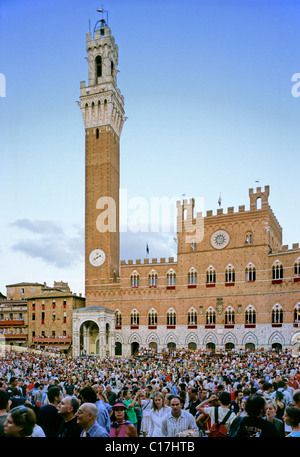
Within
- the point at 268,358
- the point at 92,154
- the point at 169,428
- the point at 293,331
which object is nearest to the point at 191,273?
the point at 293,331

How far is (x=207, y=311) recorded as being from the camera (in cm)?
4712

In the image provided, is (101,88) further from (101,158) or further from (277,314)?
(277,314)

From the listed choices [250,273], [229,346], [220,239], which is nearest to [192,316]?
[229,346]

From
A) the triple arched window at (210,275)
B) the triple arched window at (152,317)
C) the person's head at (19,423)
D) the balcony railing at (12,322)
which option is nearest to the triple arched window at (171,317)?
the triple arched window at (152,317)

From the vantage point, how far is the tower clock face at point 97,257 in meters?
53.2

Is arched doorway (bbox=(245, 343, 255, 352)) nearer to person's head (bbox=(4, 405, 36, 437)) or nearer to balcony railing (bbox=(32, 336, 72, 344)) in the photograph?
balcony railing (bbox=(32, 336, 72, 344))

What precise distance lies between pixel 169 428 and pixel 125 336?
4495cm

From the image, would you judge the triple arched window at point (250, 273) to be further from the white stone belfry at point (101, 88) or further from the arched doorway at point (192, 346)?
the white stone belfry at point (101, 88)

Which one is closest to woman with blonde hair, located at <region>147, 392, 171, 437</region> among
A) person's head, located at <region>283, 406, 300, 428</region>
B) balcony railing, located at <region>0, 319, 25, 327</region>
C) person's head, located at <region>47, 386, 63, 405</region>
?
person's head, located at <region>47, 386, 63, 405</region>

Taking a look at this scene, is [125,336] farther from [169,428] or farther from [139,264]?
[169,428]

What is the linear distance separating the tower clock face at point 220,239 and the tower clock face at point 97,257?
13.5m

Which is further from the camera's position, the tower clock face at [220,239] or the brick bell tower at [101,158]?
the brick bell tower at [101,158]

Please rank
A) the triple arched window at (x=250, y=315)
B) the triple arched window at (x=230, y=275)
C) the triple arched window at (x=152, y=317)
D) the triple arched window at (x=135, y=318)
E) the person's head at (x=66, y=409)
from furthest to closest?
the triple arched window at (x=135, y=318)
the triple arched window at (x=152, y=317)
the triple arched window at (x=230, y=275)
the triple arched window at (x=250, y=315)
the person's head at (x=66, y=409)

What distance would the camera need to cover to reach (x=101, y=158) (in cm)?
5572
